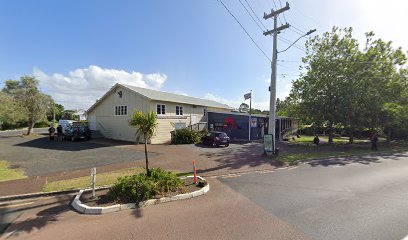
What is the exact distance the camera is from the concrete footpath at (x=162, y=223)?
15.7 feet

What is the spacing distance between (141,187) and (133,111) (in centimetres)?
1696

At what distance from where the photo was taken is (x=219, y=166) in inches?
484

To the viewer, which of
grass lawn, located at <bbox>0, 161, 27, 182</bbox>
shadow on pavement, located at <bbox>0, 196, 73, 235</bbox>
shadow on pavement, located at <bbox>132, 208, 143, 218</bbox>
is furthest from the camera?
grass lawn, located at <bbox>0, 161, 27, 182</bbox>

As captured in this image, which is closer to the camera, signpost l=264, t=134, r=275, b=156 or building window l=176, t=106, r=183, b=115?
signpost l=264, t=134, r=275, b=156

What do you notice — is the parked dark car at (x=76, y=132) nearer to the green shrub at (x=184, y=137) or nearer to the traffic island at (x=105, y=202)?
the green shrub at (x=184, y=137)

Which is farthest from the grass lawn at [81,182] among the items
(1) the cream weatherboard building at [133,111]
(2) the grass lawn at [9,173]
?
(1) the cream weatherboard building at [133,111]

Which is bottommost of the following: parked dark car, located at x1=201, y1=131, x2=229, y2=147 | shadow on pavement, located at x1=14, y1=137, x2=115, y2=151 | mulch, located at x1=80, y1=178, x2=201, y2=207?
mulch, located at x1=80, y1=178, x2=201, y2=207

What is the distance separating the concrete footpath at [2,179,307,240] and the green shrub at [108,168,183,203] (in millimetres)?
567

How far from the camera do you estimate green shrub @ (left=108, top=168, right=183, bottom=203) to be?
6715 millimetres

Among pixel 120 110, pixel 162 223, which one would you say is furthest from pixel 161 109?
pixel 162 223

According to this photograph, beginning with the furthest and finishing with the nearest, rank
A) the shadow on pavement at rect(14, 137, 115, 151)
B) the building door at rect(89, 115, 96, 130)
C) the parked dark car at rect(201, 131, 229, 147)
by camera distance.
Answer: the building door at rect(89, 115, 96, 130) < the parked dark car at rect(201, 131, 229, 147) < the shadow on pavement at rect(14, 137, 115, 151)

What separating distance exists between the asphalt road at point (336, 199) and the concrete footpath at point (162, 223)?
28.3 inches

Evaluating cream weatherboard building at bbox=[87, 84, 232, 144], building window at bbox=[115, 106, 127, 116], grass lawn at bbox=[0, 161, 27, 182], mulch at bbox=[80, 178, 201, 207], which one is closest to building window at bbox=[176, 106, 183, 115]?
cream weatherboard building at bbox=[87, 84, 232, 144]

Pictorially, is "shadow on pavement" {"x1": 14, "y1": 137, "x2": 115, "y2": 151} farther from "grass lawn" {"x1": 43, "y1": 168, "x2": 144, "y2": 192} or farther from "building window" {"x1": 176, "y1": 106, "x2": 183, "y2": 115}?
"grass lawn" {"x1": 43, "y1": 168, "x2": 144, "y2": 192}
